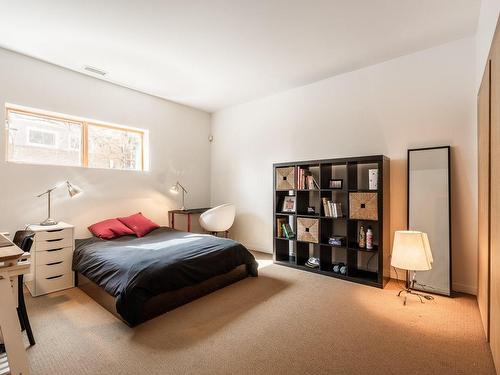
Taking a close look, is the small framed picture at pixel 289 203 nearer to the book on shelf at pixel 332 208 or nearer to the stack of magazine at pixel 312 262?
the book on shelf at pixel 332 208

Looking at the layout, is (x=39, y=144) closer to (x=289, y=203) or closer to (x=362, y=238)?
(x=289, y=203)

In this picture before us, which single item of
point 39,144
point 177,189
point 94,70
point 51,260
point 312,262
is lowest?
point 312,262

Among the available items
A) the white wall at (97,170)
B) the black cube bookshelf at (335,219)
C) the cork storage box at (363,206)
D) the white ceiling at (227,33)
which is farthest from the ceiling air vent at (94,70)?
the cork storage box at (363,206)

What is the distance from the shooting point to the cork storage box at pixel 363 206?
302 centimetres

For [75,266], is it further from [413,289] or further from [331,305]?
[413,289]

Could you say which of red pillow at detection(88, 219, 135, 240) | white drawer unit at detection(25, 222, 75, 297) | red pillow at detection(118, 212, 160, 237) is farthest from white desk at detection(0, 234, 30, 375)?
red pillow at detection(118, 212, 160, 237)

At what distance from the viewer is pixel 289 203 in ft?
13.0

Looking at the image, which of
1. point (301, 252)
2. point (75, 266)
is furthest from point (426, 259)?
point (75, 266)

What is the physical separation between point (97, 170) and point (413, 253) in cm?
408

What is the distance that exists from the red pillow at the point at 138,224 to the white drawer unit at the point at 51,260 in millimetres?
837

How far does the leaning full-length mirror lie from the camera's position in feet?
9.02

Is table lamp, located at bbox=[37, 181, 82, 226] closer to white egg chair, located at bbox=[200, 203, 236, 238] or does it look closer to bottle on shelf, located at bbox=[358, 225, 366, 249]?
white egg chair, located at bbox=[200, 203, 236, 238]

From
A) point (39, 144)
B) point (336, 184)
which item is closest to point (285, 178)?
point (336, 184)

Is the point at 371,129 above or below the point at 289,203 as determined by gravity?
above
